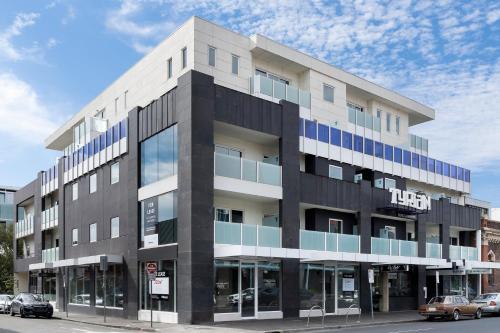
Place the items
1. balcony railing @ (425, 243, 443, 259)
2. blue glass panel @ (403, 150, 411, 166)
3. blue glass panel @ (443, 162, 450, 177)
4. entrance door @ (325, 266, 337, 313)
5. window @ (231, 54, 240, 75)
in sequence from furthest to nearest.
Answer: blue glass panel @ (443, 162, 450, 177) → blue glass panel @ (403, 150, 411, 166) → balcony railing @ (425, 243, 443, 259) → entrance door @ (325, 266, 337, 313) → window @ (231, 54, 240, 75)

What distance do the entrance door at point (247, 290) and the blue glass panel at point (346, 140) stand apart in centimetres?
1031

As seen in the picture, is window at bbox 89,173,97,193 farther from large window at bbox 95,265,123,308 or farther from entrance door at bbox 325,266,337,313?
entrance door at bbox 325,266,337,313

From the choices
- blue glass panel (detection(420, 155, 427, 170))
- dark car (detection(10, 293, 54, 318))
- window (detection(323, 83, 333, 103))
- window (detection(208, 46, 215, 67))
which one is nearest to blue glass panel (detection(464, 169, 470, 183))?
blue glass panel (detection(420, 155, 427, 170))

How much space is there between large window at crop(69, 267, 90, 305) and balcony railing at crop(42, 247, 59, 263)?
12.6ft

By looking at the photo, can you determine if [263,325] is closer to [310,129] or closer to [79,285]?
[310,129]

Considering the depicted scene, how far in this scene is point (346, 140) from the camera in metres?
34.1

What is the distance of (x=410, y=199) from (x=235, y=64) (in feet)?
44.8

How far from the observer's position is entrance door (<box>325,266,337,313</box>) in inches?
1230

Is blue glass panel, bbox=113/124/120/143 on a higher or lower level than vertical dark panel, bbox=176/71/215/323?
higher

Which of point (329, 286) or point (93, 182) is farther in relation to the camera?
point (93, 182)

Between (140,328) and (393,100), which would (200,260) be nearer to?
(140,328)

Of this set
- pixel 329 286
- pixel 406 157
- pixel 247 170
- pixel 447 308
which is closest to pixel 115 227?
pixel 247 170

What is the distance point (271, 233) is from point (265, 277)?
6.78ft

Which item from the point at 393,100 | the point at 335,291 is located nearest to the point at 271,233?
the point at 335,291
